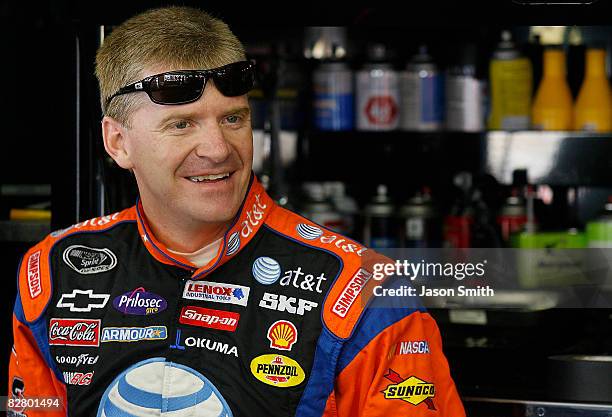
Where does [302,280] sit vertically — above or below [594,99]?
below

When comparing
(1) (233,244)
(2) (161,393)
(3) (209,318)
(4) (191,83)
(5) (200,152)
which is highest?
(4) (191,83)

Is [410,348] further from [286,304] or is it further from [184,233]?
[184,233]

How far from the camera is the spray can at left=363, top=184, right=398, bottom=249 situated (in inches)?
107

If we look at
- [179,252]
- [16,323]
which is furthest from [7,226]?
[179,252]

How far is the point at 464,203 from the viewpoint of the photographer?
284 centimetres

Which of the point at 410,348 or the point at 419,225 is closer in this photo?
the point at 410,348

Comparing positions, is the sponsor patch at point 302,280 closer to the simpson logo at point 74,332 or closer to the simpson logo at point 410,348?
the simpson logo at point 410,348

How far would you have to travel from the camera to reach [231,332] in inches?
60.7

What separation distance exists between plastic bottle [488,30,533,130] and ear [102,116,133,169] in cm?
130

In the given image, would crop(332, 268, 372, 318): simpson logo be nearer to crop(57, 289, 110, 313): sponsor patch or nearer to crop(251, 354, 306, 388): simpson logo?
A: crop(251, 354, 306, 388): simpson logo

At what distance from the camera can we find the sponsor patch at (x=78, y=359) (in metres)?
1.60

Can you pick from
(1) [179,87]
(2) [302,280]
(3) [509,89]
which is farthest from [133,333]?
(3) [509,89]

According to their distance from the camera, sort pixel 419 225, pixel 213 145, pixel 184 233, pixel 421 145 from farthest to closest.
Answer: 1. pixel 421 145
2. pixel 419 225
3. pixel 184 233
4. pixel 213 145

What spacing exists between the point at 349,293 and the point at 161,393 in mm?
324
